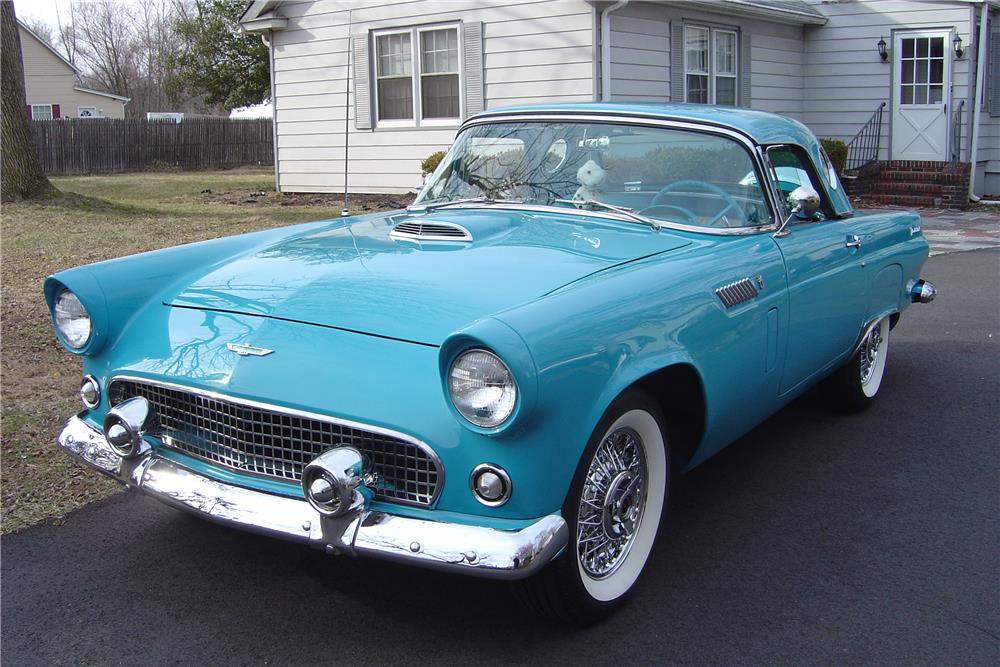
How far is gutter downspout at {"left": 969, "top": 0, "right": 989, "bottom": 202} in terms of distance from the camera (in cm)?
1467

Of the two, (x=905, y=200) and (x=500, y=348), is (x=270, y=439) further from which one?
(x=905, y=200)

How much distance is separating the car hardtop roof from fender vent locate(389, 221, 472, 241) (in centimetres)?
A: 96

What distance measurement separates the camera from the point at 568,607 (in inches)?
111

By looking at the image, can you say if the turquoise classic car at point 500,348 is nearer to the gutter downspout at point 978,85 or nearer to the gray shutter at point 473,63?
the gray shutter at point 473,63

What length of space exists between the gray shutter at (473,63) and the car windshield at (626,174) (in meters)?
9.39

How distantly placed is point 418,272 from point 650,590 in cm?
130

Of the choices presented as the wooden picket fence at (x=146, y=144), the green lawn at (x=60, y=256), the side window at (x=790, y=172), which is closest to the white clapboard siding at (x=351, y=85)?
the green lawn at (x=60, y=256)

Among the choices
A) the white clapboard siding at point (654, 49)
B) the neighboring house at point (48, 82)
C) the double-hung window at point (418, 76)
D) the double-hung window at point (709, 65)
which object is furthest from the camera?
the neighboring house at point (48, 82)

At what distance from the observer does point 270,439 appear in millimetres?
2857

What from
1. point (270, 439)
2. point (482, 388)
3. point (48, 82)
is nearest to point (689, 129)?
point (482, 388)

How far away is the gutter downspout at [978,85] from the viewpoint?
14672 mm

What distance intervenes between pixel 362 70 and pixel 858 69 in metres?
7.99

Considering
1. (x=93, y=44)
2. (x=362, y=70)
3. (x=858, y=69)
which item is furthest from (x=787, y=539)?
(x=93, y=44)

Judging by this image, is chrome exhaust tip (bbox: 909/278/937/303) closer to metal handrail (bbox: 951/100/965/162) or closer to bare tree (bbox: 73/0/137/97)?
metal handrail (bbox: 951/100/965/162)
